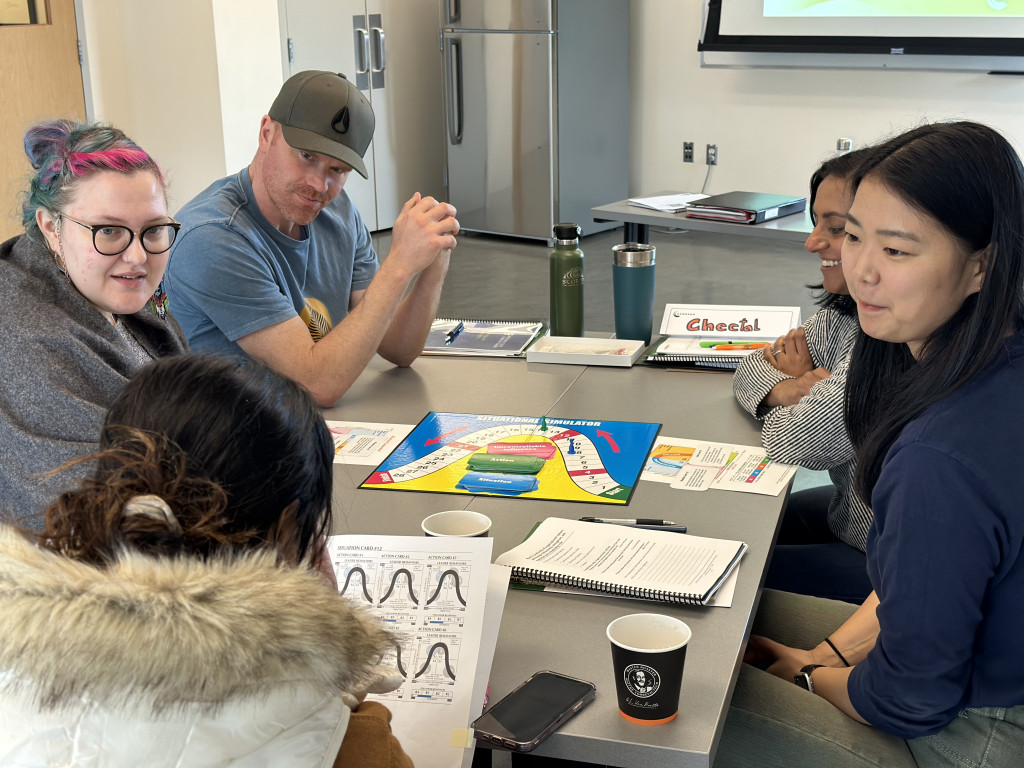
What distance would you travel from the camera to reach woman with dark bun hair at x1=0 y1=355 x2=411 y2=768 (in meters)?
0.70

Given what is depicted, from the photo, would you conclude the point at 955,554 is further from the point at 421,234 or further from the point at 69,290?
the point at 421,234

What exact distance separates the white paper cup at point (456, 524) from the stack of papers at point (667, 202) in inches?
106

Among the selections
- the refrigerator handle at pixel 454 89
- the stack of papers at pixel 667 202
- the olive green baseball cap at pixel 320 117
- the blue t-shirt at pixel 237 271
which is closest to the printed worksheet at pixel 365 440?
the blue t-shirt at pixel 237 271

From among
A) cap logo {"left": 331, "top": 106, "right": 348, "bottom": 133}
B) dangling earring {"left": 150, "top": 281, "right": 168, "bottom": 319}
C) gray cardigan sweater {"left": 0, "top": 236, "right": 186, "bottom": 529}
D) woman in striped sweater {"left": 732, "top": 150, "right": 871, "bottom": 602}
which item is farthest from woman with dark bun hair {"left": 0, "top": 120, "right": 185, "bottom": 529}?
woman in striped sweater {"left": 732, "top": 150, "right": 871, "bottom": 602}

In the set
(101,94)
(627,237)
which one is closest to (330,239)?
(627,237)

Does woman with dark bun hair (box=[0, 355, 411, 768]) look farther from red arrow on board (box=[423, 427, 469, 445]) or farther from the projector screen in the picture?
the projector screen

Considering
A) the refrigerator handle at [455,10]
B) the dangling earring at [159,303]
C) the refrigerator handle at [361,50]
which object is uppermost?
the refrigerator handle at [455,10]

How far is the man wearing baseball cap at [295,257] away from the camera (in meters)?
1.93

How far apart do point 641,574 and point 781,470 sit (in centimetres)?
46

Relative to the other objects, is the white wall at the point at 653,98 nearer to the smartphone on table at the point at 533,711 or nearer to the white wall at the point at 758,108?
the white wall at the point at 758,108

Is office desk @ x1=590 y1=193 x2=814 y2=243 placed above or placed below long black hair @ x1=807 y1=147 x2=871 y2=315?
below

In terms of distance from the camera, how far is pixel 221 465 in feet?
2.81

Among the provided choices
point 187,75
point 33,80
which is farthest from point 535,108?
point 33,80

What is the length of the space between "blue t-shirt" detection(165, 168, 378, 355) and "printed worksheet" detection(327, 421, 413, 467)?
261 millimetres
